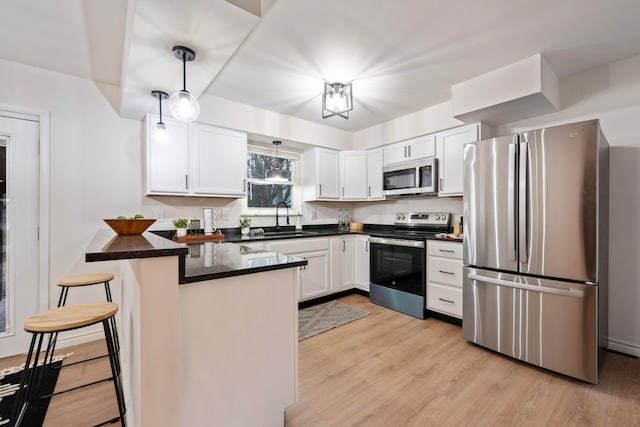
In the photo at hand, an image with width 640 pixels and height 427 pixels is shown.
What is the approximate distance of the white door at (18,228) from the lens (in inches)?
93.7

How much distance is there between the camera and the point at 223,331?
130cm

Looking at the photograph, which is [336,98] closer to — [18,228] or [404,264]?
[404,264]

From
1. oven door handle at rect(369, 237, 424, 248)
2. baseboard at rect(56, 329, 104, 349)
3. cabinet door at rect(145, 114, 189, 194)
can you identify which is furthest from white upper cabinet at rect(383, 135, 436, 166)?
baseboard at rect(56, 329, 104, 349)

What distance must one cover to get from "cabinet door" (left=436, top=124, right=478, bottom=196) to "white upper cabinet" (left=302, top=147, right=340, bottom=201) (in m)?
1.46

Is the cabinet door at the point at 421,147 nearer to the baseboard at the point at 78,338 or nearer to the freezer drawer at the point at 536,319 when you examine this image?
the freezer drawer at the point at 536,319

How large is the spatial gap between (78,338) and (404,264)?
3349mm

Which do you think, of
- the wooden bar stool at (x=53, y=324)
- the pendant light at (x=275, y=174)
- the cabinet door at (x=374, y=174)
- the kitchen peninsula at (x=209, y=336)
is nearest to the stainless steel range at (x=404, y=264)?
the cabinet door at (x=374, y=174)

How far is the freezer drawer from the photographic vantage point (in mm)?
1921

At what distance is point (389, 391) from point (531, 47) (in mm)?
2750

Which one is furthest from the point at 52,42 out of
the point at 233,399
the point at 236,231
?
the point at 233,399

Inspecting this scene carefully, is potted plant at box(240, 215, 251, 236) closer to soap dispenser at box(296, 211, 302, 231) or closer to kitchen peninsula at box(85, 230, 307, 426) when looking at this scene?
soap dispenser at box(296, 211, 302, 231)

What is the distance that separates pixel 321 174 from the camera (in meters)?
4.02

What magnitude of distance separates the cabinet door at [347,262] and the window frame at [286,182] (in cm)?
90

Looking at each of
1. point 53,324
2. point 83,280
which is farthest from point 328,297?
point 53,324
